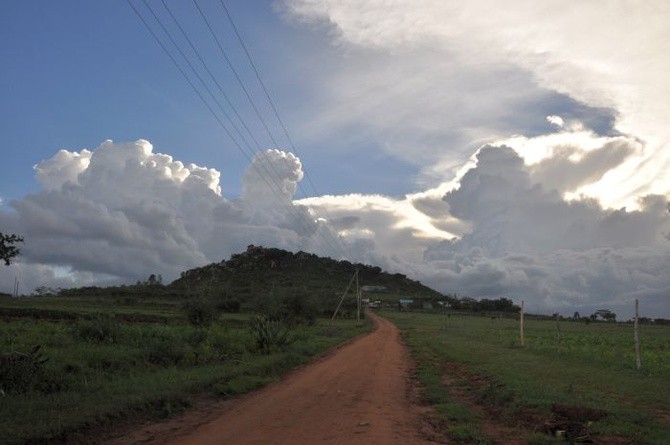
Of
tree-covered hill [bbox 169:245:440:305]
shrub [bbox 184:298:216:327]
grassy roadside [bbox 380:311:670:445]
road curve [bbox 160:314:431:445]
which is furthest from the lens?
tree-covered hill [bbox 169:245:440:305]

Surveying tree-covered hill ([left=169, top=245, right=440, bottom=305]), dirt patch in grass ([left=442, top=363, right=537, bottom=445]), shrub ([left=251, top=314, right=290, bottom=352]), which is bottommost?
dirt patch in grass ([left=442, top=363, right=537, bottom=445])

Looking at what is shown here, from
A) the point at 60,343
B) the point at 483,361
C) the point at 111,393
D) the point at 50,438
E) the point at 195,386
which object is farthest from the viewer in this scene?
the point at 483,361

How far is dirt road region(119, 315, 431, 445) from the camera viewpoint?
9.95 metres

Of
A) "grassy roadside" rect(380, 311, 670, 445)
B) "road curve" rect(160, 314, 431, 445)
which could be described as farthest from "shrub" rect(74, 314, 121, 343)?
"grassy roadside" rect(380, 311, 670, 445)

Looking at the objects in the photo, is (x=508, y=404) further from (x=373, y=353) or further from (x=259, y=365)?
(x=373, y=353)

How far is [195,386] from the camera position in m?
15.7

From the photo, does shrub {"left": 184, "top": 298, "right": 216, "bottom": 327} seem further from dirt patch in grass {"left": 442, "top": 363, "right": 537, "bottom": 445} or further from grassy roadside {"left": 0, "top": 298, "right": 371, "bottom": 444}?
dirt patch in grass {"left": 442, "top": 363, "right": 537, "bottom": 445}

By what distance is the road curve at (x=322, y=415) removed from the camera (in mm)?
9938

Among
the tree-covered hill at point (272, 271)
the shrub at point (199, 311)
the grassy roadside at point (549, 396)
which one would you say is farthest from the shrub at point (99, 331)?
the tree-covered hill at point (272, 271)

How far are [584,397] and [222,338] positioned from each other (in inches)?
675

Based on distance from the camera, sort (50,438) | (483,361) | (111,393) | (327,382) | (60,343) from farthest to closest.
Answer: (483,361), (60,343), (327,382), (111,393), (50,438)

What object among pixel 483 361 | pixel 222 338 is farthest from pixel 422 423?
pixel 222 338

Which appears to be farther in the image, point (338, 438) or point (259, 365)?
point (259, 365)

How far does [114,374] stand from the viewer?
679 inches
